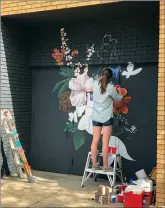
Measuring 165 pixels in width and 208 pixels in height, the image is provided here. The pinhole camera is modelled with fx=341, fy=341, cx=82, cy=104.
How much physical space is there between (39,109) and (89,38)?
179 centimetres

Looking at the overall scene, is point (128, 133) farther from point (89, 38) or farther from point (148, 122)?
point (89, 38)

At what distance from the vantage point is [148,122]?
6066 millimetres

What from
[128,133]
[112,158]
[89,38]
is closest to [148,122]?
[128,133]

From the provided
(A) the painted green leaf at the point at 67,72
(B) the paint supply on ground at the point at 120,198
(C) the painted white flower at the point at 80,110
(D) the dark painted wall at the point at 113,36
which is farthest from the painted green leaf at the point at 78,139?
(B) the paint supply on ground at the point at 120,198

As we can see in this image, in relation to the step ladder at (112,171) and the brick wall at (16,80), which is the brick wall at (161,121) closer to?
the step ladder at (112,171)

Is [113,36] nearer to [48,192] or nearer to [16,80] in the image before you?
[16,80]

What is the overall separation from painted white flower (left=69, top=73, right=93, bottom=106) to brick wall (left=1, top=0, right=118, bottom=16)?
1.44 m

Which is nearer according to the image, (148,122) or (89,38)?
(148,122)

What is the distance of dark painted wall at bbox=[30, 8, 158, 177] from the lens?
19.8ft

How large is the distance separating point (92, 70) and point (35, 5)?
1585mm

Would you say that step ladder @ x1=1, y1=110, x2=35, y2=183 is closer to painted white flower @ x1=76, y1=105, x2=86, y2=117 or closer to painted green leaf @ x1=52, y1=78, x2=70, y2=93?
painted green leaf @ x1=52, y1=78, x2=70, y2=93

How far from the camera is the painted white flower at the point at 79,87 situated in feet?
21.5

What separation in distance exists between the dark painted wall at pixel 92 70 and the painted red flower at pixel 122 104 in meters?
0.09

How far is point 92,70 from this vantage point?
21.4 ft
